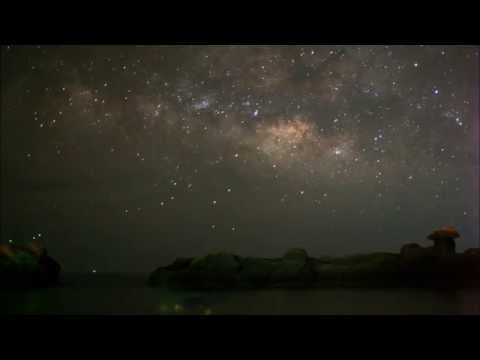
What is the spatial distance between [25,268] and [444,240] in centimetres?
716

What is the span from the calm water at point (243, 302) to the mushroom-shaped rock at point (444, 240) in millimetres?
2172

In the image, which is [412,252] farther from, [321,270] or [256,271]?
[256,271]

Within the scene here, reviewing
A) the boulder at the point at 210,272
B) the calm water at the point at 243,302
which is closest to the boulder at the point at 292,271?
the boulder at the point at 210,272

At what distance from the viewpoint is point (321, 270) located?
8.15 m

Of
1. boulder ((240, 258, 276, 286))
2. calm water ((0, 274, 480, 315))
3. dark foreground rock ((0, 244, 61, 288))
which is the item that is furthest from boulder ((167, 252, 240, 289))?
dark foreground rock ((0, 244, 61, 288))

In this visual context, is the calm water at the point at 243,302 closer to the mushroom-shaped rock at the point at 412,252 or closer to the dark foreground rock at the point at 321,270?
the dark foreground rock at the point at 321,270

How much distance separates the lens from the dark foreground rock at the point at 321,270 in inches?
310

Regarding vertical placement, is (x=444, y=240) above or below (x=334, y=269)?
above

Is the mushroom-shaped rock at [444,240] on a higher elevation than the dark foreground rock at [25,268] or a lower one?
higher

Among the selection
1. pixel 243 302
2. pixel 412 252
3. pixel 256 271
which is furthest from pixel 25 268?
pixel 412 252

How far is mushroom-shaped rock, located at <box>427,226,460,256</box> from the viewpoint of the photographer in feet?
26.9

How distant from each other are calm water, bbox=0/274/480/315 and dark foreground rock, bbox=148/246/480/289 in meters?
1.24
